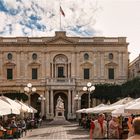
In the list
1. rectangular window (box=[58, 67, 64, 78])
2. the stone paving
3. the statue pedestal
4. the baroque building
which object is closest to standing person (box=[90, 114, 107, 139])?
the stone paving

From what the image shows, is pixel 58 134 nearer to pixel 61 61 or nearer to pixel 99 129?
pixel 99 129

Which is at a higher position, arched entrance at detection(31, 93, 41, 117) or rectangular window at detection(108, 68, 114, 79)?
rectangular window at detection(108, 68, 114, 79)

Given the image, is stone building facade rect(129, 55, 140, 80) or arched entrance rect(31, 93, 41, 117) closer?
stone building facade rect(129, 55, 140, 80)

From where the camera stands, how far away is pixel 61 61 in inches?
2820

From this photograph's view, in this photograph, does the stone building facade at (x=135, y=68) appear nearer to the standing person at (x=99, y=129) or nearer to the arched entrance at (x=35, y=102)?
the arched entrance at (x=35, y=102)

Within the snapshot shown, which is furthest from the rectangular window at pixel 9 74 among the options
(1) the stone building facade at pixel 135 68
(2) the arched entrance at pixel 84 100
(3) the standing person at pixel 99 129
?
(3) the standing person at pixel 99 129

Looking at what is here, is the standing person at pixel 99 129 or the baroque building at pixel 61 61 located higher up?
the baroque building at pixel 61 61

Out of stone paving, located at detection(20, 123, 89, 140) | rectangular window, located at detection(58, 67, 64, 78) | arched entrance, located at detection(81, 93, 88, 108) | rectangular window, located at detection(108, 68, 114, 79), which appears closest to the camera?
stone paving, located at detection(20, 123, 89, 140)

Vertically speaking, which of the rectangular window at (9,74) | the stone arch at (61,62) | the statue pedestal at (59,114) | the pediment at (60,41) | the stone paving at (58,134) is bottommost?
the stone paving at (58,134)

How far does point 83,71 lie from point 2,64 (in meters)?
11.6

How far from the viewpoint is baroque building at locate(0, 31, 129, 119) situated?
70.8 meters

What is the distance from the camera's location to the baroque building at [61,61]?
70.8 meters

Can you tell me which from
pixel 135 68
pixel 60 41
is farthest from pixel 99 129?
pixel 60 41

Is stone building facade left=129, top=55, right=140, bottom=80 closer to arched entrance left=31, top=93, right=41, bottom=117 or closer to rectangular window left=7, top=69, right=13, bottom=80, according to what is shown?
arched entrance left=31, top=93, right=41, bottom=117
